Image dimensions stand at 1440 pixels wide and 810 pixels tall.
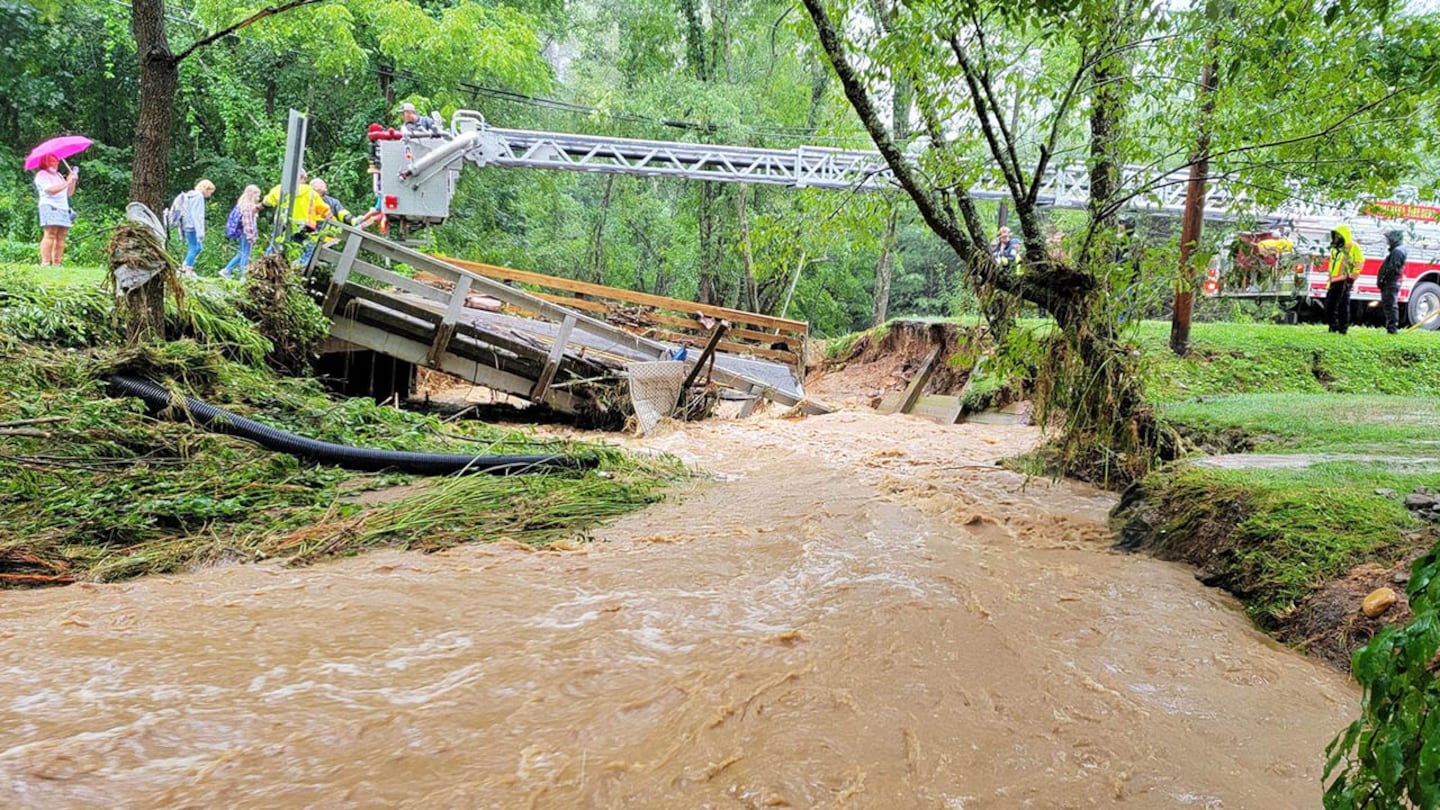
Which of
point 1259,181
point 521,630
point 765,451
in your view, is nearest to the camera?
point 521,630

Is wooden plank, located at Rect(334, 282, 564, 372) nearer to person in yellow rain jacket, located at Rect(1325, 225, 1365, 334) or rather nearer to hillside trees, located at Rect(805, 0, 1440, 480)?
hillside trees, located at Rect(805, 0, 1440, 480)

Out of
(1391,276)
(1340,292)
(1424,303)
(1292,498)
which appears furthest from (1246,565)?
(1424,303)

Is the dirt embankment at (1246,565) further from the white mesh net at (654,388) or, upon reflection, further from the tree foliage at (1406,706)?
A: the white mesh net at (654,388)

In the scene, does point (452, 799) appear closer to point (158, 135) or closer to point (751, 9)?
point (158, 135)

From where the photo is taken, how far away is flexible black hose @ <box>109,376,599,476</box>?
5.21 meters

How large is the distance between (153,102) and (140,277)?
1.26 meters

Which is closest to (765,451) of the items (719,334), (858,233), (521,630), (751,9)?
(719,334)

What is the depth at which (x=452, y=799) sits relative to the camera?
2.10 m

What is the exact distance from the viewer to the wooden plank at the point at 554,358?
980 cm

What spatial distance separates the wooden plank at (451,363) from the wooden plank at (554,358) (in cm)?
12

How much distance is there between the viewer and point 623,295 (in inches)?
564

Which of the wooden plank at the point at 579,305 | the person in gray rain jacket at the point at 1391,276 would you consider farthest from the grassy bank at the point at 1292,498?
the wooden plank at the point at 579,305

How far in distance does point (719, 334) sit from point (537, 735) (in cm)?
807

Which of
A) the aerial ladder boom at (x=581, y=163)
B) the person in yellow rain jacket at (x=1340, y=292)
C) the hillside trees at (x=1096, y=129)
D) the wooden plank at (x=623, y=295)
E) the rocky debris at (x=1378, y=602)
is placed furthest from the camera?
the wooden plank at (x=623, y=295)
